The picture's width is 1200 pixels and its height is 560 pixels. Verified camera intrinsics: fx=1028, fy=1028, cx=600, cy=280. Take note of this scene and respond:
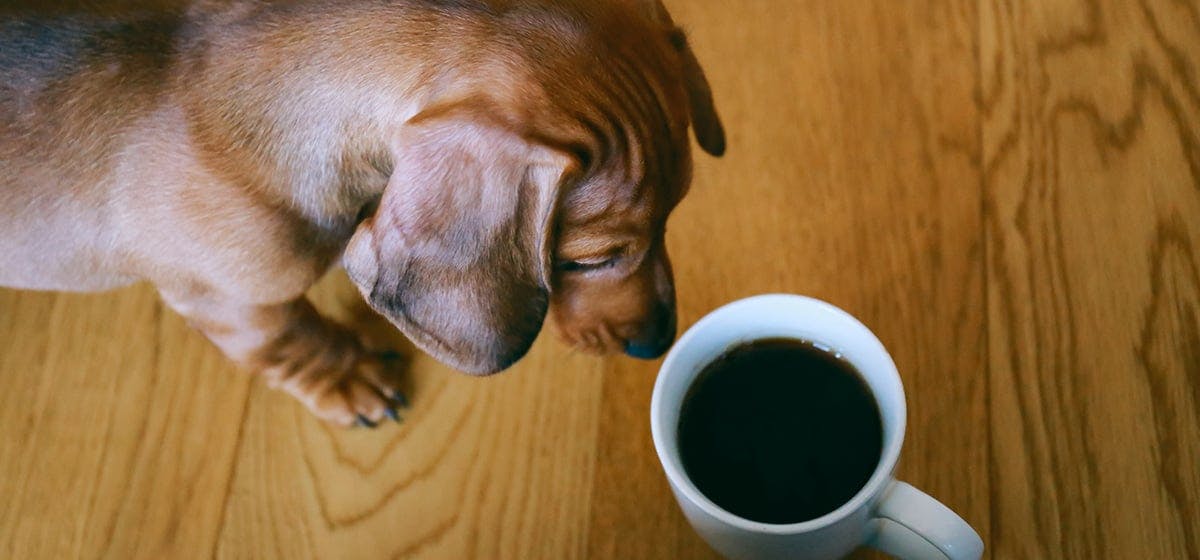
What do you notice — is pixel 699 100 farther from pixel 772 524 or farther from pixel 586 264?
pixel 772 524

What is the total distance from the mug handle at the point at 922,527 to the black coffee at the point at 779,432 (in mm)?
72

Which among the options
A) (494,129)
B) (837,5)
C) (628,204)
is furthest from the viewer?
(837,5)

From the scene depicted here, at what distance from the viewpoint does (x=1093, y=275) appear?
4.41 ft

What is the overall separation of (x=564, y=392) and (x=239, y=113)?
0.54m

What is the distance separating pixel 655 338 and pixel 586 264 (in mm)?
174

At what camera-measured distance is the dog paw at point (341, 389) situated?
4.43 ft

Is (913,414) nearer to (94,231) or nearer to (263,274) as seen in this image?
(263,274)

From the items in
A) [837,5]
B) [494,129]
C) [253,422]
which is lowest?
[253,422]

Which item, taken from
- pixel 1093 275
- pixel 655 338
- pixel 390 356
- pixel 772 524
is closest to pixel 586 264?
pixel 655 338

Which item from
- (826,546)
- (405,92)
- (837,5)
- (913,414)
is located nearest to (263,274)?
(405,92)

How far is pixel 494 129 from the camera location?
2.89ft

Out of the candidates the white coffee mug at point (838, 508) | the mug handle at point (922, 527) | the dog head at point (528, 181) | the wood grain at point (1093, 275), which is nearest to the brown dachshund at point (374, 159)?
the dog head at point (528, 181)

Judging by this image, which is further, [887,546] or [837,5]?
[837,5]

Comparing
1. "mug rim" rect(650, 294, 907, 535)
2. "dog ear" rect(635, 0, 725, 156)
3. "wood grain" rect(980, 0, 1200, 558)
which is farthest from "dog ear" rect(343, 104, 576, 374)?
"wood grain" rect(980, 0, 1200, 558)
